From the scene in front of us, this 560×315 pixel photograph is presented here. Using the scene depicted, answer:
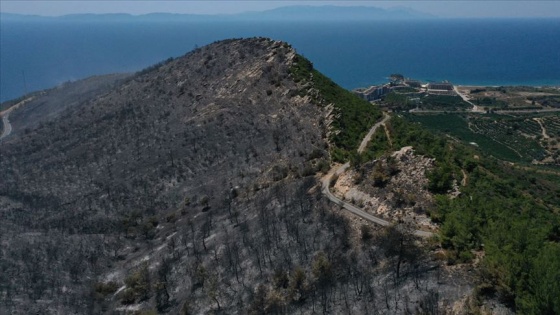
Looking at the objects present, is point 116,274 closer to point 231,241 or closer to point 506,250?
point 231,241

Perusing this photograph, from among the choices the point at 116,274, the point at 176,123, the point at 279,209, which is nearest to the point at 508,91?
the point at 176,123

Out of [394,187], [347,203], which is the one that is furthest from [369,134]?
[347,203]

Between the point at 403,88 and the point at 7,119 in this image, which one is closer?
the point at 7,119

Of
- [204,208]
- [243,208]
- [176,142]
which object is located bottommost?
[204,208]

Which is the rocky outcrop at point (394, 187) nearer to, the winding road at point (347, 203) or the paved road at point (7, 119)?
the winding road at point (347, 203)

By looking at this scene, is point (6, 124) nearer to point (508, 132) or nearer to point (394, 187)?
point (394, 187)

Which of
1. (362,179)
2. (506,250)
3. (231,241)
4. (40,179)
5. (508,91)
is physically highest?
(506,250)

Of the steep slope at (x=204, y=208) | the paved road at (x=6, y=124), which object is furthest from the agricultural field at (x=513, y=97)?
the paved road at (x=6, y=124)
